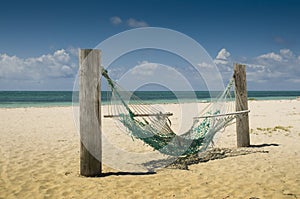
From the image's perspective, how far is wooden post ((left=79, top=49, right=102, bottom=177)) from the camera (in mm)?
3486

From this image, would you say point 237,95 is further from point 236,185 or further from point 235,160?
point 236,185

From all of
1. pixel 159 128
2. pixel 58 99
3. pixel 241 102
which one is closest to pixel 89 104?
pixel 159 128

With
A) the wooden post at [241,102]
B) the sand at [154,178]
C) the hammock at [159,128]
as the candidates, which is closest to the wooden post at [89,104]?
the hammock at [159,128]

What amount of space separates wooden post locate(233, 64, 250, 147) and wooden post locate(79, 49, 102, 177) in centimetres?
289

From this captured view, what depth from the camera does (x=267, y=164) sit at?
4105 mm

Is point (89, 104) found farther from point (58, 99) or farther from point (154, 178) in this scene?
point (58, 99)

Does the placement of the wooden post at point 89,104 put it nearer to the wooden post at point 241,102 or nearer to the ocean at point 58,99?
the ocean at point 58,99

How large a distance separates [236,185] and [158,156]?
6.36 feet

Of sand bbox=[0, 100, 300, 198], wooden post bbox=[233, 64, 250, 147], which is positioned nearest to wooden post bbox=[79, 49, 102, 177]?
sand bbox=[0, 100, 300, 198]

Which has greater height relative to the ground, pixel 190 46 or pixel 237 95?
pixel 190 46

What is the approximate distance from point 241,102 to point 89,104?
3036 mm

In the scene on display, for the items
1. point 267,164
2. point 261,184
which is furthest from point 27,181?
point 267,164

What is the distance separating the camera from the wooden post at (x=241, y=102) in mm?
5305

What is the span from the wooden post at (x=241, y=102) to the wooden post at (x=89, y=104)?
9.48 feet
